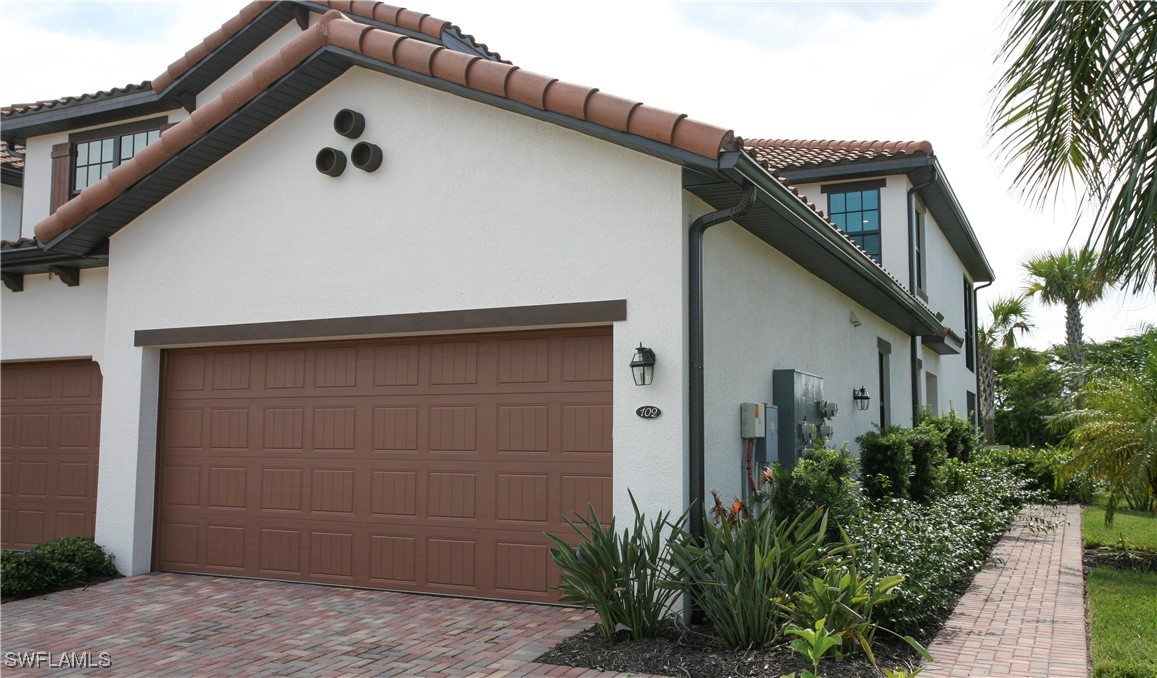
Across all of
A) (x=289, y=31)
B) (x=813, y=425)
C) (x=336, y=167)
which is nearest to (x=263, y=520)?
(x=336, y=167)

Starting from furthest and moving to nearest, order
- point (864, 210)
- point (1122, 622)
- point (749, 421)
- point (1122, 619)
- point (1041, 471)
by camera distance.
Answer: point (1041, 471)
point (864, 210)
point (749, 421)
point (1122, 619)
point (1122, 622)

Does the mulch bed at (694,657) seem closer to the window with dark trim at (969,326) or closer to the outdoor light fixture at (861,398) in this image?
the outdoor light fixture at (861,398)

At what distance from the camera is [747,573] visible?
645cm

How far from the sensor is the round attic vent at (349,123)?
29.5 ft

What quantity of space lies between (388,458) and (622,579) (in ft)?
10.2

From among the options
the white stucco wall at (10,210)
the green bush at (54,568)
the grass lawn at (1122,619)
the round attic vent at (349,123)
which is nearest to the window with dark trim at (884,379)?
the grass lawn at (1122,619)

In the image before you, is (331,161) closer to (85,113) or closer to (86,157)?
(85,113)

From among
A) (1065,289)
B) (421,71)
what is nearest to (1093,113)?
(421,71)

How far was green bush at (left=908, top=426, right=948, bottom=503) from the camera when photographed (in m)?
12.2

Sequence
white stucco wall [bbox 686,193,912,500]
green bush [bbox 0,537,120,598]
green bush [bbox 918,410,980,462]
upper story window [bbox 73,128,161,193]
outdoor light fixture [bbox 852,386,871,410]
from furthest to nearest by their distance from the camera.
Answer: green bush [bbox 918,410,980,462] < upper story window [bbox 73,128,161,193] < outdoor light fixture [bbox 852,386,871,410] < green bush [bbox 0,537,120,598] < white stucco wall [bbox 686,193,912,500]

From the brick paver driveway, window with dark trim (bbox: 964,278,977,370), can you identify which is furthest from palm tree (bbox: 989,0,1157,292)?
window with dark trim (bbox: 964,278,977,370)

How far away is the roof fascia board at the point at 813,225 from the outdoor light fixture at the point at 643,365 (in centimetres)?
153

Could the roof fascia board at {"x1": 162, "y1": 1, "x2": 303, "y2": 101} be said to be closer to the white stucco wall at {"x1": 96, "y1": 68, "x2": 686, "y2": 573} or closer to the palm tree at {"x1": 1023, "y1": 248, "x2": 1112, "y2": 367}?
the white stucco wall at {"x1": 96, "y1": 68, "x2": 686, "y2": 573}

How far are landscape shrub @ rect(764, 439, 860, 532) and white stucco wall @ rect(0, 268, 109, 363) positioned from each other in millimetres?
7728
